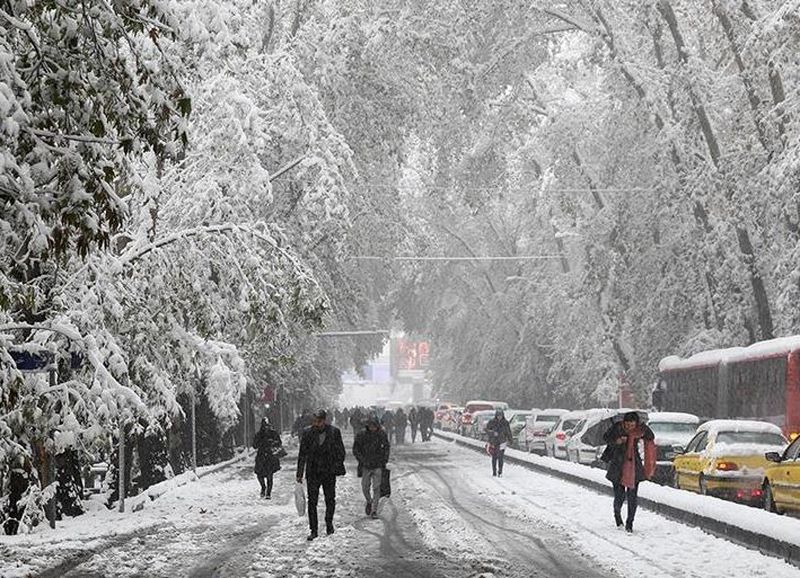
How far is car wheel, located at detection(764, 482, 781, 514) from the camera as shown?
21.2 m

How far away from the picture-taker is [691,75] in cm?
4025

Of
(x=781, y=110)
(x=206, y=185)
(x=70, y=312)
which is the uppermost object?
(x=781, y=110)

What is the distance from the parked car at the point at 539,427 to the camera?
52969 mm

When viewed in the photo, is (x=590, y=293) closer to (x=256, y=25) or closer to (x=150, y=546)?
(x=256, y=25)

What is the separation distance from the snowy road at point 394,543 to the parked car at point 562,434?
1652 cm

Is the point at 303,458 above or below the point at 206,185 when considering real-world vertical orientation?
below

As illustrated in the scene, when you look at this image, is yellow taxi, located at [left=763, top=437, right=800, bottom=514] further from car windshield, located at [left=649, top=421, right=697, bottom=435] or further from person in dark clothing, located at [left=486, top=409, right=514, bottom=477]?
person in dark clothing, located at [left=486, top=409, right=514, bottom=477]

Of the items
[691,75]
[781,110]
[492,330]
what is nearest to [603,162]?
[691,75]

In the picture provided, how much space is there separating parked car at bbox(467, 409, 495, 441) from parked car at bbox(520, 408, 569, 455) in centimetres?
1003

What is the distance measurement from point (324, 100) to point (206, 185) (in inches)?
443

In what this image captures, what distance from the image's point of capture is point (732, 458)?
975 inches

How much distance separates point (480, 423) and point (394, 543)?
160ft

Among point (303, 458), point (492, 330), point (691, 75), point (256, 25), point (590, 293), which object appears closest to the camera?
point (303, 458)

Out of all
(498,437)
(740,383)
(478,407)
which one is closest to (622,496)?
(498,437)
